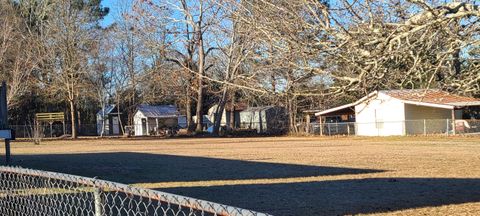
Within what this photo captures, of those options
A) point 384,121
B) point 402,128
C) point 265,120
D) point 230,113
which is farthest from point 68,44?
point 230,113

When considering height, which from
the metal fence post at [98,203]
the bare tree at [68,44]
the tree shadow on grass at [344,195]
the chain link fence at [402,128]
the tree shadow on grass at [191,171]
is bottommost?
the tree shadow on grass at [344,195]

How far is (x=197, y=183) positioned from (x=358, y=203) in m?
Result: 5.56

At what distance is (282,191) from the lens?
1427 centimetres

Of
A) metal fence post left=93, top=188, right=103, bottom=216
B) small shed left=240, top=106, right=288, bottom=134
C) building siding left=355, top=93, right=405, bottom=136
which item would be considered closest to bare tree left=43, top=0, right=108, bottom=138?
small shed left=240, top=106, right=288, bottom=134

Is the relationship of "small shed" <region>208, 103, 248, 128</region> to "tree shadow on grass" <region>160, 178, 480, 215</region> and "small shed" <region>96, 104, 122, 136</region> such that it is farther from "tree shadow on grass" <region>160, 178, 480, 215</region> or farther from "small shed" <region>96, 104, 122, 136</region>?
"tree shadow on grass" <region>160, 178, 480, 215</region>

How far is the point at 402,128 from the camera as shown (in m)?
51.7

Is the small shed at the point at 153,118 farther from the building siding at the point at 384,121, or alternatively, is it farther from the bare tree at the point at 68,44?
the building siding at the point at 384,121

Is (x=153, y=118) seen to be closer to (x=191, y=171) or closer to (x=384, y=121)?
(x=384, y=121)

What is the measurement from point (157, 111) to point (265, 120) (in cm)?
1457

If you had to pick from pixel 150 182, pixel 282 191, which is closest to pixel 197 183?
pixel 150 182

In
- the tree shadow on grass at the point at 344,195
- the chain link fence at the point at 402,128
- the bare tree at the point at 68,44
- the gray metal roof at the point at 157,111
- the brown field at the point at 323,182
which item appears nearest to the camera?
the tree shadow on grass at the point at 344,195

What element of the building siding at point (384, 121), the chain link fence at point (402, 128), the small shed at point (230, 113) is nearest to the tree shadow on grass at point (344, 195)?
the chain link fence at point (402, 128)

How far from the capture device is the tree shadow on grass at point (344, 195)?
11.5m

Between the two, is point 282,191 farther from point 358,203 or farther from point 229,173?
point 229,173
